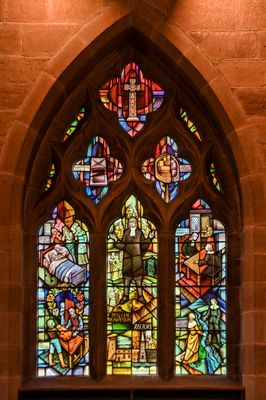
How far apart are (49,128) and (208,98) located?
4.69ft

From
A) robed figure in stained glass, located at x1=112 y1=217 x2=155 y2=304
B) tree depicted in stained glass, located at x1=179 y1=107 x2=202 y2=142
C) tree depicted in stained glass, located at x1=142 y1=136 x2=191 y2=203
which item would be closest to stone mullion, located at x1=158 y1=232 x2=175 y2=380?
robed figure in stained glass, located at x1=112 y1=217 x2=155 y2=304

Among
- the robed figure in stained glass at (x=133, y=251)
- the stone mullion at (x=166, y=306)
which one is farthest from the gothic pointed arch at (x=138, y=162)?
the robed figure in stained glass at (x=133, y=251)

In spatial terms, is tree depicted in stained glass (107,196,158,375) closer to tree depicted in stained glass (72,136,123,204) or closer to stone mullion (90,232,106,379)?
stone mullion (90,232,106,379)

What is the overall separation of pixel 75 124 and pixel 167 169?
0.91m

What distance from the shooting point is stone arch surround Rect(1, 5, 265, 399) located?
1215cm

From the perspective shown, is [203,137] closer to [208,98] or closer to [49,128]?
[208,98]

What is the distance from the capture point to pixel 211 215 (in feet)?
41.7

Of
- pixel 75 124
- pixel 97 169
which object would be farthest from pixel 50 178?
pixel 75 124

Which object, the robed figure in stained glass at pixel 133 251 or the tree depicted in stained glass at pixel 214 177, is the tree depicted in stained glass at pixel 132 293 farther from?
Answer: the tree depicted in stained glass at pixel 214 177

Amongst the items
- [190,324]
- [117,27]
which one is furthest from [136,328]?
[117,27]

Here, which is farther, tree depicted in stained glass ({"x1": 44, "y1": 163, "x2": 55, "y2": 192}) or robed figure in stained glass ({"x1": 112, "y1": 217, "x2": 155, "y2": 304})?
tree depicted in stained glass ({"x1": 44, "y1": 163, "x2": 55, "y2": 192})

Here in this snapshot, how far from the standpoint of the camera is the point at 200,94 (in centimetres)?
1249

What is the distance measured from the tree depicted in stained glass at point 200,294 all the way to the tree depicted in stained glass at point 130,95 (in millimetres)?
985

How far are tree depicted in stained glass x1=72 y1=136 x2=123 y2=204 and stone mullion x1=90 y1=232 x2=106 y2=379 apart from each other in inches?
15.8
